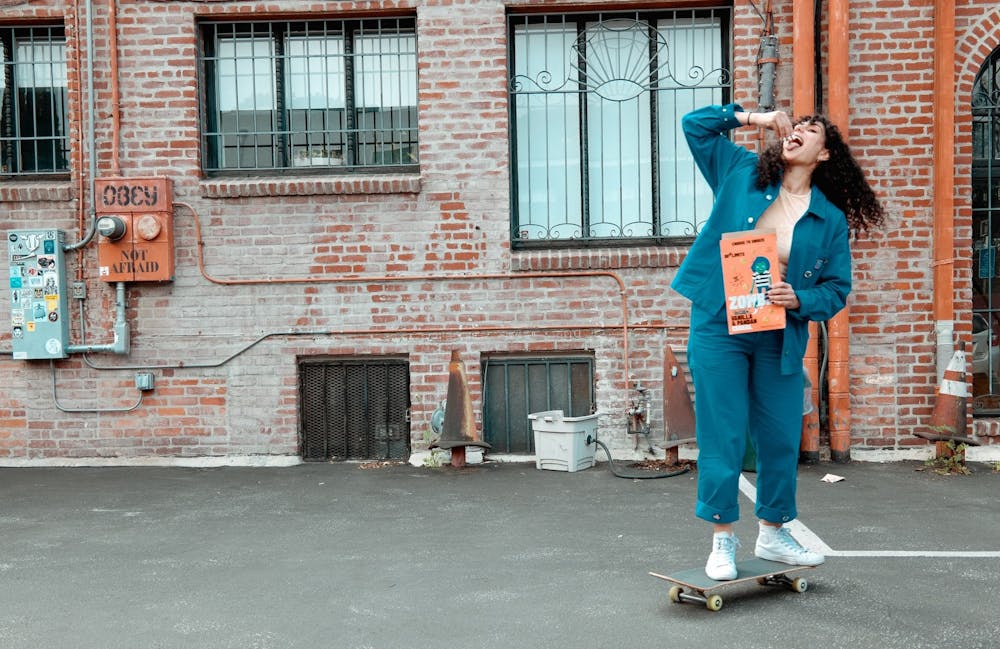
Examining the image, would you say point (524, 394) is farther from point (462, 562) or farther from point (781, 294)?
point (781, 294)

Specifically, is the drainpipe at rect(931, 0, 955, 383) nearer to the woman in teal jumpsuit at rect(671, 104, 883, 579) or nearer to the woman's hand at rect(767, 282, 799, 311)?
the woman in teal jumpsuit at rect(671, 104, 883, 579)

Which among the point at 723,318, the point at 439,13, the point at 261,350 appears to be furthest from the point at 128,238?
the point at 723,318

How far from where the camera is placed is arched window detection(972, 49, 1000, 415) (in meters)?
8.22

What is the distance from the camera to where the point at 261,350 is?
27.2 ft

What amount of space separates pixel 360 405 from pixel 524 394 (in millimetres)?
1401

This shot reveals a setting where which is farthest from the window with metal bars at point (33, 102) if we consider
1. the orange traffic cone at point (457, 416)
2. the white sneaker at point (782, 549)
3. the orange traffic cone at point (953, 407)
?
the orange traffic cone at point (953, 407)

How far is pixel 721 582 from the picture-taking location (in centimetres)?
420

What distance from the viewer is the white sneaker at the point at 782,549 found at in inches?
176

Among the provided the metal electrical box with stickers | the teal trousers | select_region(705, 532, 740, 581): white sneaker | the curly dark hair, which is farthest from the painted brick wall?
select_region(705, 532, 740, 581): white sneaker

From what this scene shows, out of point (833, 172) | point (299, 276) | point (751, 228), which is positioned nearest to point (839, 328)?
point (833, 172)

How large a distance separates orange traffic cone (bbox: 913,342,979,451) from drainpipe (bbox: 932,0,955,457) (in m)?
0.12

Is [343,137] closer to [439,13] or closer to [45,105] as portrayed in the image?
[439,13]

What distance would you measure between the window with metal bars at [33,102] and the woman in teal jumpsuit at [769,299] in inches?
247

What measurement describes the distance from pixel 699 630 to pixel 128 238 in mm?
6088
